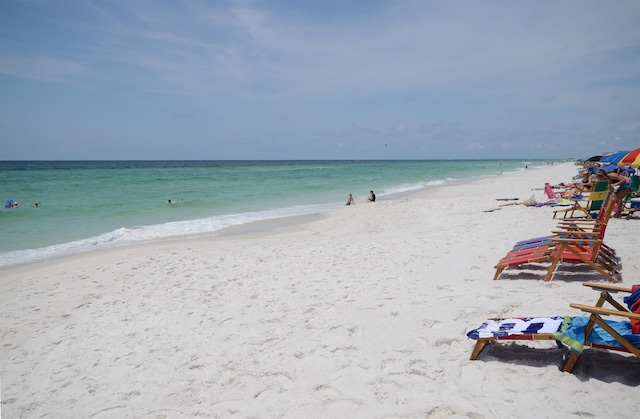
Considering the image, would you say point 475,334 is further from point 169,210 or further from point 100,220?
point 169,210

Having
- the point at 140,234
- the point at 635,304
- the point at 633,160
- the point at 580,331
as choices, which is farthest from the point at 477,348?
the point at 140,234

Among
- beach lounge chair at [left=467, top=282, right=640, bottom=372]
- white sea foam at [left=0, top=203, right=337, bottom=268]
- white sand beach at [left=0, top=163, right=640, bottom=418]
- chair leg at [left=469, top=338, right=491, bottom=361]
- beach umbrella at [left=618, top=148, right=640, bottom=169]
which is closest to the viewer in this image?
beach lounge chair at [left=467, top=282, right=640, bottom=372]

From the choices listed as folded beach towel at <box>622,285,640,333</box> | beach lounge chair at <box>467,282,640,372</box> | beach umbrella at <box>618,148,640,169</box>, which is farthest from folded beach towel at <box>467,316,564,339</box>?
beach umbrella at <box>618,148,640,169</box>

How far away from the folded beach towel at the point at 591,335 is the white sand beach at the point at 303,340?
0.27 m

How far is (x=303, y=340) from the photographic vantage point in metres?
4.06

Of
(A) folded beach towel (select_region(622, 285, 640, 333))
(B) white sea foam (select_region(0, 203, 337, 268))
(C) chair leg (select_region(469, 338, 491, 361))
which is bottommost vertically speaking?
(B) white sea foam (select_region(0, 203, 337, 268))

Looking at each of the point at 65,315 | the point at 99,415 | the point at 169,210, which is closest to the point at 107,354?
the point at 99,415

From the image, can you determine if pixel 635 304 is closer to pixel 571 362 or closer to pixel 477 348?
pixel 571 362

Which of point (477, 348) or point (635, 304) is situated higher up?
point (635, 304)

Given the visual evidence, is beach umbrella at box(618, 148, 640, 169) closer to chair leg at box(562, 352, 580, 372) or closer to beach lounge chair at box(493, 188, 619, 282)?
beach lounge chair at box(493, 188, 619, 282)

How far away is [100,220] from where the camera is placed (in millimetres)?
15719

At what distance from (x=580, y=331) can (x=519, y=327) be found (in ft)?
1.46

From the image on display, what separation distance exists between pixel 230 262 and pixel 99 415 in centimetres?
429

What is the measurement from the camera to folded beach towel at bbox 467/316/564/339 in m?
3.18
